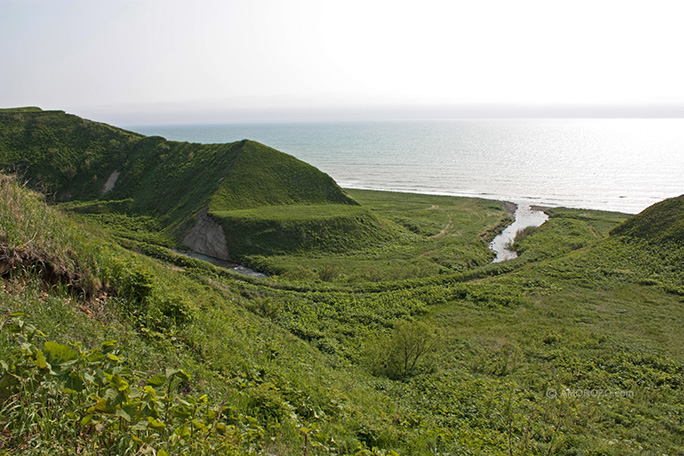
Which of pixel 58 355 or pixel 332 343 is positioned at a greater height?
pixel 58 355

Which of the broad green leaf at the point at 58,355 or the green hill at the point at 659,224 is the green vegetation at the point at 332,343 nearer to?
A: the broad green leaf at the point at 58,355

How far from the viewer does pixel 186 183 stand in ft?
202

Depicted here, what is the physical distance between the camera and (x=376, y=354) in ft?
72.0

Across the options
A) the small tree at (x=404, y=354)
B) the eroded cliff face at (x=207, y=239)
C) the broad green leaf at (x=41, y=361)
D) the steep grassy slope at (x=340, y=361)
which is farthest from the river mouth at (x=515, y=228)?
the broad green leaf at (x=41, y=361)

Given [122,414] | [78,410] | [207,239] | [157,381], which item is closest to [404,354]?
[157,381]

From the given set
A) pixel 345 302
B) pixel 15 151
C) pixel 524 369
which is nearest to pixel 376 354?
pixel 524 369

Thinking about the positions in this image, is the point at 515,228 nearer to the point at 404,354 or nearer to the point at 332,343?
the point at 404,354

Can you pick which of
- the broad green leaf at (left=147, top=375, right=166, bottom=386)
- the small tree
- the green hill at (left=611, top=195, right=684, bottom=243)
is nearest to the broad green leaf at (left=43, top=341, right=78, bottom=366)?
the broad green leaf at (left=147, top=375, right=166, bottom=386)

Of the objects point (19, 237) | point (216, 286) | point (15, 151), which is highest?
point (15, 151)

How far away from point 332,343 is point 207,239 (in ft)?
100

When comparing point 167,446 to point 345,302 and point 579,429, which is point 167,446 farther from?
point 345,302

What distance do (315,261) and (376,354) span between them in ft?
80.9

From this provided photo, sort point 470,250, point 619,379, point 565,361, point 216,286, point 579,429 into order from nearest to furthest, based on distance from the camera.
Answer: point 579,429 < point 619,379 < point 565,361 < point 216,286 < point 470,250

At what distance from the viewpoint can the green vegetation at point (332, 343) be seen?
464 cm
